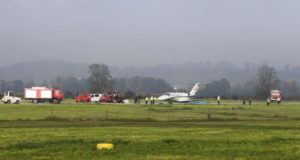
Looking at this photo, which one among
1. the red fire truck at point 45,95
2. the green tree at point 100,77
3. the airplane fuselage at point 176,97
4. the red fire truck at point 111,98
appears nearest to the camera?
the red fire truck at point 45,95

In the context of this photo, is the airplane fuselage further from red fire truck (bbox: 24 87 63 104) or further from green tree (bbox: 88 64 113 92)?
green tree (bbox: 88 64 113 92)

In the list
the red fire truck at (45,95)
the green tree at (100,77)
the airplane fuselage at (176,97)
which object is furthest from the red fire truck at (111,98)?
the green tree at (100,77)

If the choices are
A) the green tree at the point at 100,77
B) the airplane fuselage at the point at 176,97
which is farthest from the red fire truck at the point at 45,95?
the green tree at the point at 100,77

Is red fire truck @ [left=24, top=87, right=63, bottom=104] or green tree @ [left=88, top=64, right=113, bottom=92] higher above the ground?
green tree @ [left=88, top=64, right=113, bottom=92]

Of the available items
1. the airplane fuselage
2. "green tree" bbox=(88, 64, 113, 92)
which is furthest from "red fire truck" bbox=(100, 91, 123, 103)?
"green tree" bbox=(88, 64, 113, 92)

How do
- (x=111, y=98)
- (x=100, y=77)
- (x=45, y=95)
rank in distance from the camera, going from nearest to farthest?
(x=45, y=95), (x=111, y=98), (x=100, y=77)

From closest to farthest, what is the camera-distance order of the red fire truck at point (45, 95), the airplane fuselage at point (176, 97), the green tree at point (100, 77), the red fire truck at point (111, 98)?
the red fire truck at point (45, 95) < the airplane fuselage at point (176, 97) < the red fire truck at point (111, 98) < the green tree at point (100, 77)

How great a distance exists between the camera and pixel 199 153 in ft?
65.1

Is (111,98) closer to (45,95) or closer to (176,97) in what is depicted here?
(45,95)

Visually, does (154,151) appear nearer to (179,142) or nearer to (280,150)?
(179,142)

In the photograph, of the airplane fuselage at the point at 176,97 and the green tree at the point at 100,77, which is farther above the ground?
the green tree at the point at 100,77

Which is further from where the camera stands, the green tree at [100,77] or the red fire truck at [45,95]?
the green tree at [100,77]

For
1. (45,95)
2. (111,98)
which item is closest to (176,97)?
(111,98)

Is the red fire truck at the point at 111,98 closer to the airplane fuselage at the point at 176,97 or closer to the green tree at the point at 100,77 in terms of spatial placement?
the airplane fuselage at the point at 176,97
